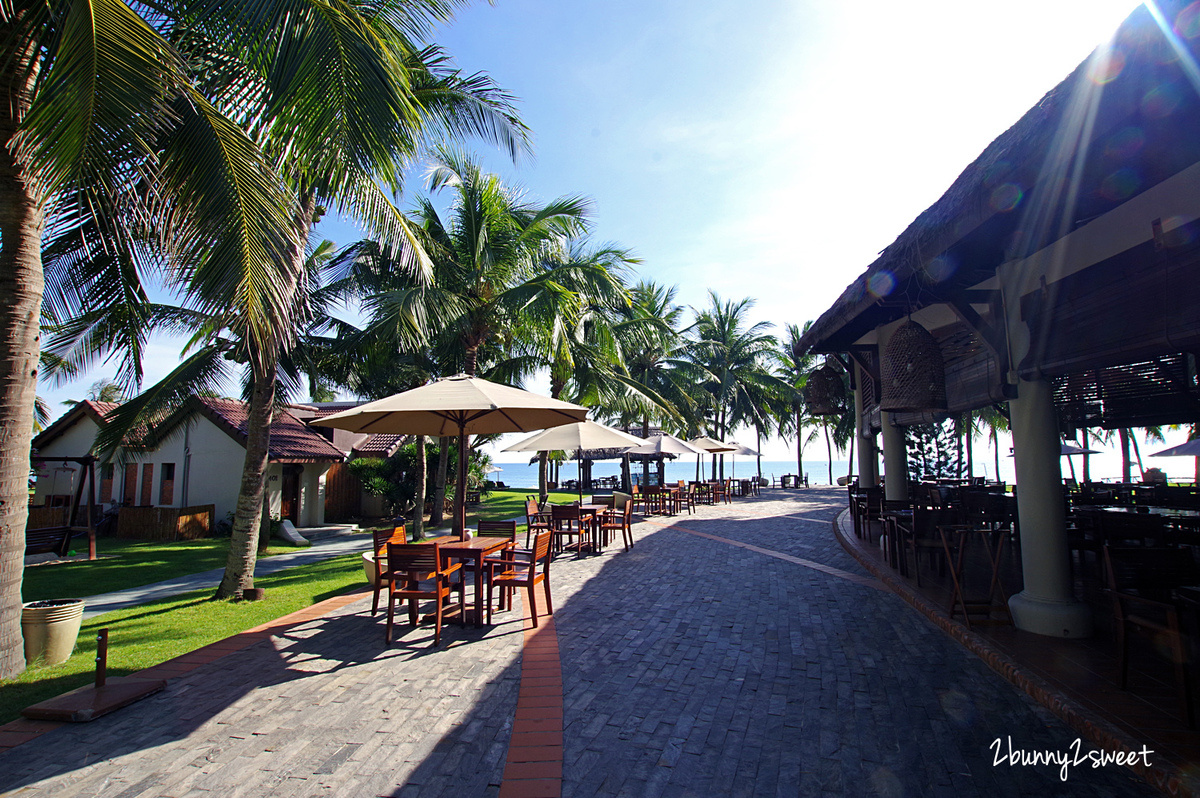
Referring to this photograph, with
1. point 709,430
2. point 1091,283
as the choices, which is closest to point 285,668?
point 1091,283

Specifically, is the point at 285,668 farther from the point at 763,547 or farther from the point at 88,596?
the point at 763,547

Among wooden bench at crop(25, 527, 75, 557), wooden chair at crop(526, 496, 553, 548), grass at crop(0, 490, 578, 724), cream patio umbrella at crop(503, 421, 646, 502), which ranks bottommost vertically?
grass at crop(0, 490, 578, 724)

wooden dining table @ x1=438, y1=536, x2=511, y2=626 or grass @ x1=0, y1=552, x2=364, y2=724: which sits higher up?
wooden dining table @ x1=438, y1=536, x2=511, y2=626

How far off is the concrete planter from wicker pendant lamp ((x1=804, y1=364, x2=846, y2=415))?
1012cm

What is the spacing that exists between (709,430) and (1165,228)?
1070 inches

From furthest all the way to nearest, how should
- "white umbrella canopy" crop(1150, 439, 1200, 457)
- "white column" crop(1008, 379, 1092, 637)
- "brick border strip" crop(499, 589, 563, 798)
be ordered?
"white umbrella canopy" crop(1150, 439, 1200, 457), "white column" crop(1008, 379, 1092, 637), "brick border strip" crop(499, 589, 563, 798)

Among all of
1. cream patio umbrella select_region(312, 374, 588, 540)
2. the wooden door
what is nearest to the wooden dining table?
cream patio umbrella select_region(312, 374, 588, 540)

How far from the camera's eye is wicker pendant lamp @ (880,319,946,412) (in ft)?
16.1

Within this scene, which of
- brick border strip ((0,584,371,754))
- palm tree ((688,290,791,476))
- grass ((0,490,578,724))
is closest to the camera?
brick border strip ((0,584,371,754))

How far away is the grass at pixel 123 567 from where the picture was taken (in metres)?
8.44

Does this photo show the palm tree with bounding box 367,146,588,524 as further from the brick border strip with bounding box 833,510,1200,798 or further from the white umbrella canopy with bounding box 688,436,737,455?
the white umbrella canopy with bounding box 688,436,737,455

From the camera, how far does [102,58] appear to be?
3.38m

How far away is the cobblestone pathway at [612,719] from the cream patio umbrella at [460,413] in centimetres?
217

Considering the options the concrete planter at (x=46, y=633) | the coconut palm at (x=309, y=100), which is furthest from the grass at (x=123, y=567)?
the coconut palm at (x=309, y=100)
